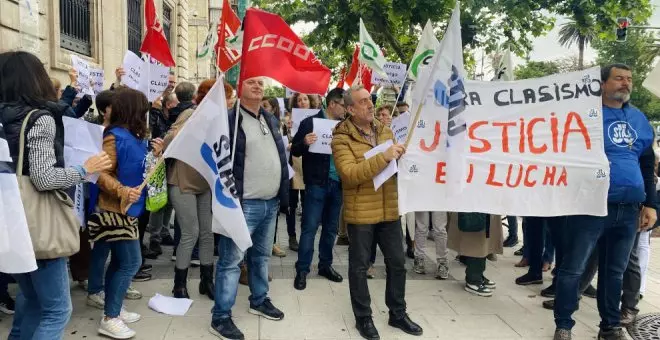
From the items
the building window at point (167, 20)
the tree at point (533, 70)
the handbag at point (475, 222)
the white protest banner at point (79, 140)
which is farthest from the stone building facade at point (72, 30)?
the tree at point (533, 70)

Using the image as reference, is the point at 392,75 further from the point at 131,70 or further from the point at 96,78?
the point at 96,78

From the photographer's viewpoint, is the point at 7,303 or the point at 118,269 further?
the point at 7,303

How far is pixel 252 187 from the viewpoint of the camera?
3.88 metres

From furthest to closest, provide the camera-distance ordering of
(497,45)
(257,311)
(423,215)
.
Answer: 1. (497,45)
2. (423,215)
3. (257,311)

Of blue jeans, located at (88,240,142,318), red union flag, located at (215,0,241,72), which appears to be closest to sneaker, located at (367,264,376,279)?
blue jeans, located at (88,240,142,318)

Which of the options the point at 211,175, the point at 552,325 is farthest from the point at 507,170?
the point at 211,175

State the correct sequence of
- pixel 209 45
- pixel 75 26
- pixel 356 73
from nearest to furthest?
pixel 356 73 → pixel 209 45 → pixel 75 26

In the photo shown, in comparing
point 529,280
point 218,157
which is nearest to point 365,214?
point 218,157

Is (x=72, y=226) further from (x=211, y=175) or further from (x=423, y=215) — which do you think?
(x=423, y=215)

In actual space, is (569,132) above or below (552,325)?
above

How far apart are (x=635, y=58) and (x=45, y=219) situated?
4070 cm

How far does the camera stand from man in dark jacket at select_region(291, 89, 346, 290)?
5.16 m

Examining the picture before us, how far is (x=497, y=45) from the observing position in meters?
10.7

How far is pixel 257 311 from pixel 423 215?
7.78 ft
